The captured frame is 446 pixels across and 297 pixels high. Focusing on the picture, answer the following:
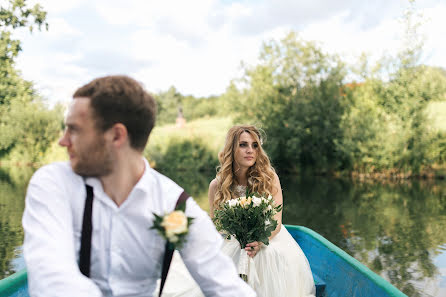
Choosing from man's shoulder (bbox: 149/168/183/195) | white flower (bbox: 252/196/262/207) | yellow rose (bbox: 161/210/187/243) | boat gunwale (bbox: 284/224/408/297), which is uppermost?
man's shoulder (bbox: 149/168/183/195)

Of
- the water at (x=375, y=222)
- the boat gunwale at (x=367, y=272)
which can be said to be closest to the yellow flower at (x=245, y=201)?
the boat gunwale at (x=367, y=272)

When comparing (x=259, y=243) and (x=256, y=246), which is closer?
(x=256, y=246)

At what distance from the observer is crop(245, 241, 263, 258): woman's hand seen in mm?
3369

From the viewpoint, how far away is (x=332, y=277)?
151 inches

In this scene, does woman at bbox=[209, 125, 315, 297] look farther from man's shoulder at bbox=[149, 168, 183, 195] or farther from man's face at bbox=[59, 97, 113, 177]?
man's face at bbox=[59, 97, 113, 177]

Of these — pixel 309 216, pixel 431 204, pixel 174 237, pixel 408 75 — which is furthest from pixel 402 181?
pixel 174 237

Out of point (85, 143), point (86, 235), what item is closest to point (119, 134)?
point (85, 143)

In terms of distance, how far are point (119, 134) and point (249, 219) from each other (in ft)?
6.93

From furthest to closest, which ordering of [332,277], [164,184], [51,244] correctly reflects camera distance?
[332,277] < [164,184] < [51,244]

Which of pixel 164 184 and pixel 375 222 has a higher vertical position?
pixel 164 184

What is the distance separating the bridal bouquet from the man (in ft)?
5.85

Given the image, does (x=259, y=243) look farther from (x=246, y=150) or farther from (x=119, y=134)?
(x=119, y=134)

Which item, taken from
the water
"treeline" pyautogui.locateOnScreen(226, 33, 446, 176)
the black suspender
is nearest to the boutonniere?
the black suspender

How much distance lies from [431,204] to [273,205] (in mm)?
12491
